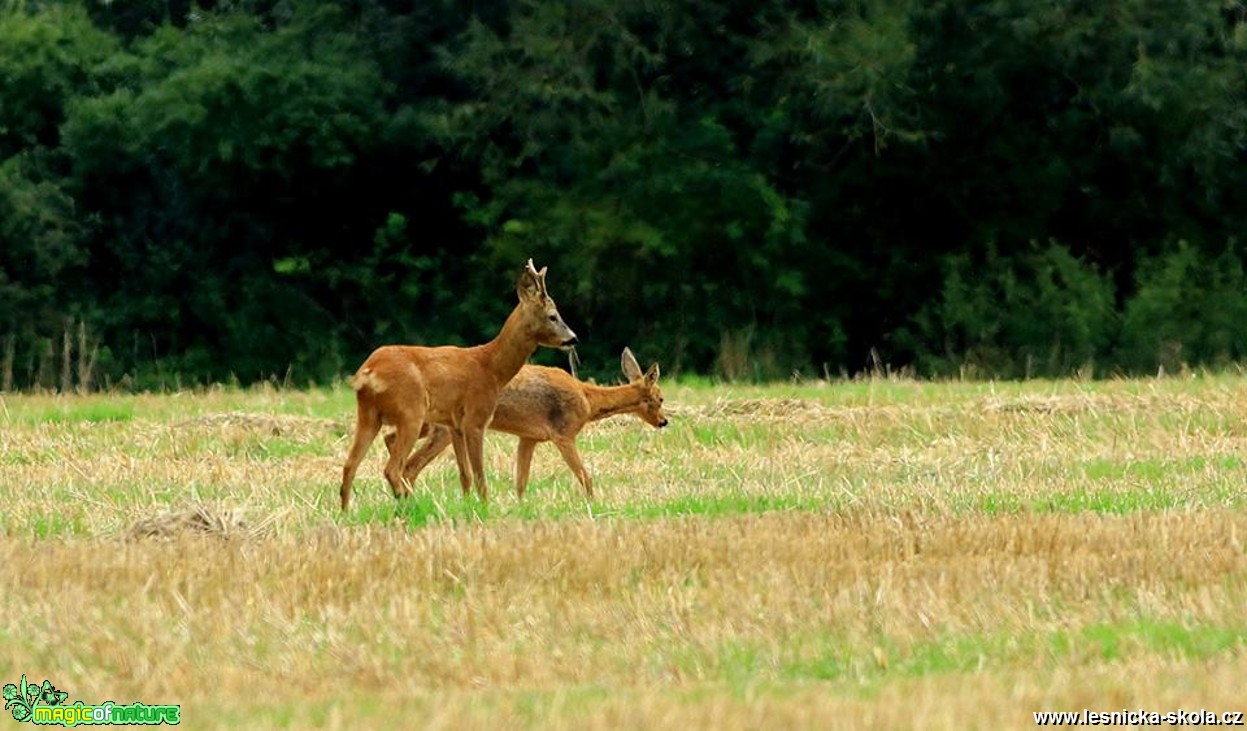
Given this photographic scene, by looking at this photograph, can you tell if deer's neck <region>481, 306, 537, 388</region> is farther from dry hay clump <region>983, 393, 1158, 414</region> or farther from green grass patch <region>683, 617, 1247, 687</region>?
dry hay clump <region>983, 393, 1158, 414</region>

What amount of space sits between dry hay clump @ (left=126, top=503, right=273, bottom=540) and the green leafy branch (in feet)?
12.4

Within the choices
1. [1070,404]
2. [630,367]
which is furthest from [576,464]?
[1070,404]

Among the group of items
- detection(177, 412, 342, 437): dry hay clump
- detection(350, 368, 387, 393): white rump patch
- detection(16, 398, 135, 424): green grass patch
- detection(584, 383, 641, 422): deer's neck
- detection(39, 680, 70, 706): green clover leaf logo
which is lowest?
detection(16, 398, 135, 424): green grass patch

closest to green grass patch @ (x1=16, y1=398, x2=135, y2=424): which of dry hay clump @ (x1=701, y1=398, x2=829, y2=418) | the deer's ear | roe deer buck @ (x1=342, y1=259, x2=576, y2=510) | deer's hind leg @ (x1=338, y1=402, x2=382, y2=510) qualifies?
dry hay clump @ (x1=701, y1=398, x2=829, y2=418)

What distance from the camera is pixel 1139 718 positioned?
7.35 m

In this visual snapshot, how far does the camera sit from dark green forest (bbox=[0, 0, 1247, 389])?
3372cm

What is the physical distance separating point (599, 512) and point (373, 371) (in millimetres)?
1735

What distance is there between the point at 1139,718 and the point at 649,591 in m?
3.18

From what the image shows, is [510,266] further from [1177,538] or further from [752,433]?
[1177,538]

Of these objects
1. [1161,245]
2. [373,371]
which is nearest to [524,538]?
[373,371]

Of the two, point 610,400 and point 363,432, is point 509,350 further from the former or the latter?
point 610,400

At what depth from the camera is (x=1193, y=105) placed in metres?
32.9

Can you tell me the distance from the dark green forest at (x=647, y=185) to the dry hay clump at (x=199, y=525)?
68.2 feet

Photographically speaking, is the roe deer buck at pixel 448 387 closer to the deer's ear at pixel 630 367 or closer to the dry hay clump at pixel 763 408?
the deer's ear at pixel 630 367
